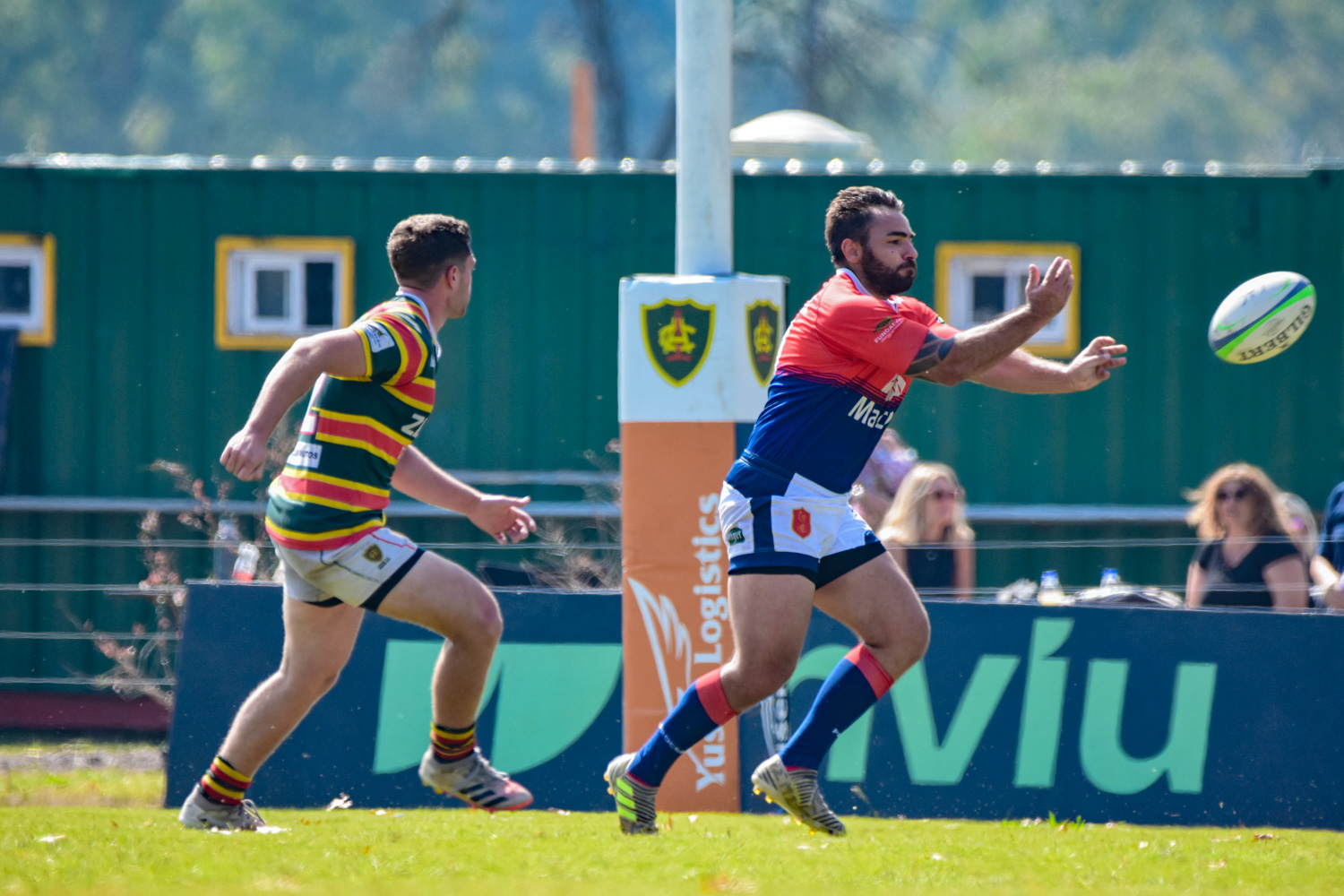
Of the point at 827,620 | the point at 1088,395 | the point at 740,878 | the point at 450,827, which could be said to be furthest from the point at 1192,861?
the point at 1088,395

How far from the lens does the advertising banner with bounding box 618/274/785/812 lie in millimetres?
6766

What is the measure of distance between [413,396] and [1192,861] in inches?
120

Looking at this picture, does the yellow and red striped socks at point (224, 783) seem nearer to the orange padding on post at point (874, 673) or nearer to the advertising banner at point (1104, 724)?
the orange padding on post at point (874, 673)

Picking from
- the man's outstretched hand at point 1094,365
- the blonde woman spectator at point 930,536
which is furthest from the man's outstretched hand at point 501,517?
the blonde woman spectator at point 930,536

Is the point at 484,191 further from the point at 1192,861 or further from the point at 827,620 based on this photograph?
the point at 1192,861

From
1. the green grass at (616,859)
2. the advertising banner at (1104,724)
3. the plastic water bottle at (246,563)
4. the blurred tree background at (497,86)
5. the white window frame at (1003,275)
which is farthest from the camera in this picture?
the blurred tree background at (497,86)

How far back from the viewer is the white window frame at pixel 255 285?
35.8ft

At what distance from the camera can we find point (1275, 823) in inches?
267

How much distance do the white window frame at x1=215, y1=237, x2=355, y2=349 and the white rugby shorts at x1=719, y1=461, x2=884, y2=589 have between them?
6.32 m

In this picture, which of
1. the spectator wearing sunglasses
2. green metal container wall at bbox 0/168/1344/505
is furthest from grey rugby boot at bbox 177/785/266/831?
green metal container wall at bbox 0/168/1344/505

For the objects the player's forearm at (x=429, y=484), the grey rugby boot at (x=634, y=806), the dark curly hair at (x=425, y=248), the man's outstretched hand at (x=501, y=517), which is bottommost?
the grey rugby boot at (x=634, y=806)

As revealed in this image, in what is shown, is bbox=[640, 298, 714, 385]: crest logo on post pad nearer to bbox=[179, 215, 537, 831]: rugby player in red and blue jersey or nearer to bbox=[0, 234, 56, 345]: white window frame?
bbox=[179, 215, 537, 831]: rugby player in red and blue jersey

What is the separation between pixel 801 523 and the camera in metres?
5.08

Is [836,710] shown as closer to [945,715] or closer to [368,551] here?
[368,551]
